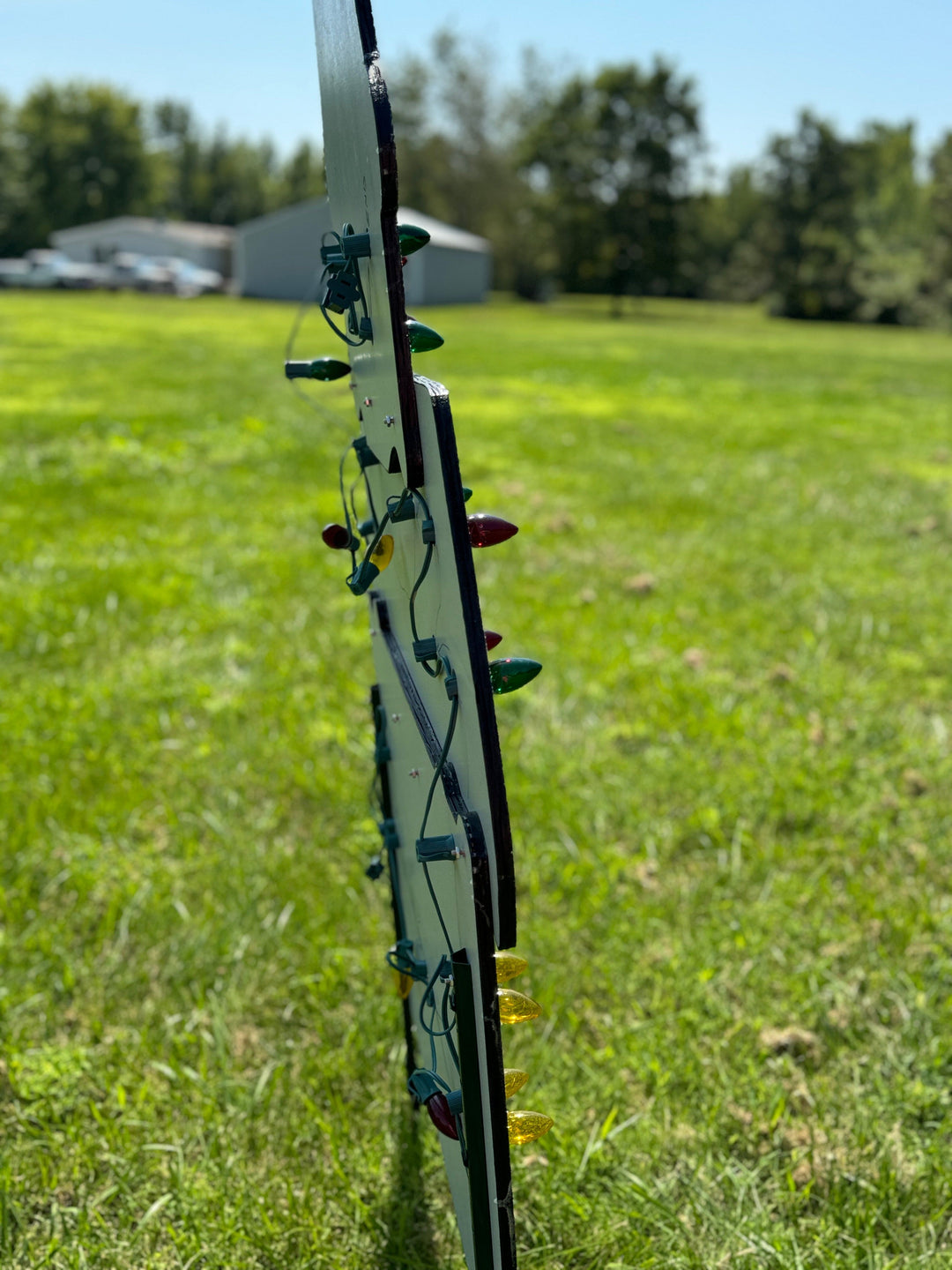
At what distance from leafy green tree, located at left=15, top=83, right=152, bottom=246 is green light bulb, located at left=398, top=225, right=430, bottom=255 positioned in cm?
5884

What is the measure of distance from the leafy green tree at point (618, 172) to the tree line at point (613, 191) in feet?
0.23

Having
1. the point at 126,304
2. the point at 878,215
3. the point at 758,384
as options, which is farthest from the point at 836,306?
the point at 758,384

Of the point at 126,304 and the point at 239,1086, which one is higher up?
the point at 126,304

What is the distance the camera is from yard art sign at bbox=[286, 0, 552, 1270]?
846 mm

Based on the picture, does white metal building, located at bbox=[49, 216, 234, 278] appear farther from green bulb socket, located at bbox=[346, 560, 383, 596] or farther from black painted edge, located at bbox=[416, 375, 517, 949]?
black painted edge, located at bbox=[416, 375, 517, 949]

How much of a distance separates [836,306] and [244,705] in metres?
48.7

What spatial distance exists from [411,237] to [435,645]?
0.39 m

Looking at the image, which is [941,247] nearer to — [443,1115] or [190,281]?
[190,281]

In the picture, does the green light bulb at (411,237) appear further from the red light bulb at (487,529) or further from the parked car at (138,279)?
the parked car at (138,279)

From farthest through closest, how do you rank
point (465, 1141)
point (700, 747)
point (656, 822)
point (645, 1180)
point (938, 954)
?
point (700, 747)
point (656, 822)
point (938, 954)
point (645, 1180)
point (465, 1141)

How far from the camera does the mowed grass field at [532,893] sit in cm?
166

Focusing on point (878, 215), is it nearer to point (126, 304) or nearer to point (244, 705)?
point (126, 304)

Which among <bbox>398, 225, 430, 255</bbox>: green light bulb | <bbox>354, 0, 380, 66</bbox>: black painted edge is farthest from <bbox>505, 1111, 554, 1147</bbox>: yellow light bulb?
<bbox>354, 0, 380, 66</bbox>: black painted edge

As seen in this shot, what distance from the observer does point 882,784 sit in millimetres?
3012
